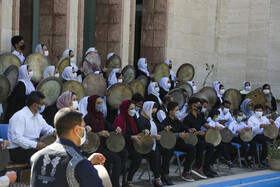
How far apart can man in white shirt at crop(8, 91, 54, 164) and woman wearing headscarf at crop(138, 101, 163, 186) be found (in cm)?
197

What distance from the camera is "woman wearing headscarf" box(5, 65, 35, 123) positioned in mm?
8672

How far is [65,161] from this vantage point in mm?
3105

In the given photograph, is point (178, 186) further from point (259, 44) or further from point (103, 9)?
point (259, 44)

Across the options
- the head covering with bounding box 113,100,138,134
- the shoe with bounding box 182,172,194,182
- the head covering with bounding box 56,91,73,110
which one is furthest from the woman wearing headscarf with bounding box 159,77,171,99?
the head covering with bounding box 56,91,73,110

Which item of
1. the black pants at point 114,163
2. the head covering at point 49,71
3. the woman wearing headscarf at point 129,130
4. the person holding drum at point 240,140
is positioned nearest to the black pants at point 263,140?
the person holding drum at point 240,140

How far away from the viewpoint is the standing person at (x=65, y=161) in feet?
10.0

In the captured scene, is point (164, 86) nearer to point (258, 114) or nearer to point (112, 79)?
point (112, 79)

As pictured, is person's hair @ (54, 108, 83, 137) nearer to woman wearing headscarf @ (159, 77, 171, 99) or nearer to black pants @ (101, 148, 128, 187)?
black pants @ (101, 148, 128, 187)

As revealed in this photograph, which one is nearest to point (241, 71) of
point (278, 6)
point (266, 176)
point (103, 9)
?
point (278, 6)

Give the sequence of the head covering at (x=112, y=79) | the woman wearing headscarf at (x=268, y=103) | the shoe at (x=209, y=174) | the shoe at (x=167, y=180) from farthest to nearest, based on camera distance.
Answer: the woman wearing headscarf at (x=268, y=103)
the head covering at (x=112, y=79)
the shoe at (x=209, y=174)
the shoe at (x=167, y=180)

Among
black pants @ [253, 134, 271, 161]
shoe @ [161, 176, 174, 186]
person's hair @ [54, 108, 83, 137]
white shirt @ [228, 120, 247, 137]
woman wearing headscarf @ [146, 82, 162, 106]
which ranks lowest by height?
shoe @ [161, 176, 174, 186]

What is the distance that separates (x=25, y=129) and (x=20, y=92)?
161 centimetres

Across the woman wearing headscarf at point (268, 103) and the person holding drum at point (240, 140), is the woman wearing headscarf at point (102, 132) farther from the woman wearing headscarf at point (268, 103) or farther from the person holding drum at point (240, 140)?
the woman wearing headscarf at point (268, 103)

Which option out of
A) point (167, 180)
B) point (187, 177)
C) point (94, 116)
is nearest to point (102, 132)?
point (94, 116)
